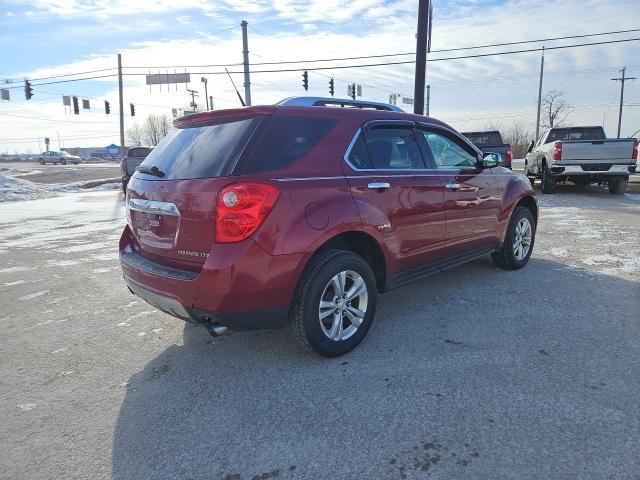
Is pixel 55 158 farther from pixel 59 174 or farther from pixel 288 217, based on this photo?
pixel 288 217

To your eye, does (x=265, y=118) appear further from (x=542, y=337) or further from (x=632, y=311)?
(x=632, y=311)

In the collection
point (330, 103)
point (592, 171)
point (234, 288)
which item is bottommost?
point (234, 288)

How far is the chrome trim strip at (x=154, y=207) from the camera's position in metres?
3.22

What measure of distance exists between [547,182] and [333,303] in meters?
13.0

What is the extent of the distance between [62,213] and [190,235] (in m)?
11.4

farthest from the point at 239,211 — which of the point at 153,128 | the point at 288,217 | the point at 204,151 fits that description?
the point at 153,128

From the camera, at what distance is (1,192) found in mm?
17547

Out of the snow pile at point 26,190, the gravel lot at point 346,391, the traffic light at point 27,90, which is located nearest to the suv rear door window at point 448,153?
the gravel lot at point 346,391

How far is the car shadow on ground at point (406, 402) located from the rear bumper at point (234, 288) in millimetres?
470

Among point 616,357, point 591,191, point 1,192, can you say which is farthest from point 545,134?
point 1,192

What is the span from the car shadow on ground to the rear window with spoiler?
1.40 meters

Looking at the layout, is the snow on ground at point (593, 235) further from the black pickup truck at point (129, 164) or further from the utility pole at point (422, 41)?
the black pickup truck at point (129, 164)

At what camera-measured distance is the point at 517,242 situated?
580 cm

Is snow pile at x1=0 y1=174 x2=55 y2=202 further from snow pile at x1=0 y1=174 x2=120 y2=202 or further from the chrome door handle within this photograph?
the chrome door handle
